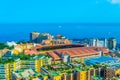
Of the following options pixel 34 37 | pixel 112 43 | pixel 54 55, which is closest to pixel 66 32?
pixel 34 37

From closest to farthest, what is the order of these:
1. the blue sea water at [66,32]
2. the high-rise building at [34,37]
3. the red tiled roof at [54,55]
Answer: the red tiled roof at [54,55] → the high-rise building at [34,37] → the blue sea water at [66,32]

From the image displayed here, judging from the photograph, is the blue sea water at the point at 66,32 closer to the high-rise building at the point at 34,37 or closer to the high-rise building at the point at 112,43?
the high-rise building at the point at 34,37

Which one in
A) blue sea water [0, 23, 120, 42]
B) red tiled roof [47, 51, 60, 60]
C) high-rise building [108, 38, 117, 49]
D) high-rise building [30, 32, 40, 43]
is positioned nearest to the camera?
red tiled roof [47, 51, 60, 60]

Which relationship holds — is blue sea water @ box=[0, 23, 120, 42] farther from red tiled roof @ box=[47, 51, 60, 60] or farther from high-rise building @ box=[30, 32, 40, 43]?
red tiled roof @ box=[47, 51, 60, 60]

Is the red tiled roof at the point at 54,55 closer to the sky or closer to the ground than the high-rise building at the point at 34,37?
closer to the ground

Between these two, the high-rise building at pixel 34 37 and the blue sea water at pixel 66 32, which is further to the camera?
the blue sea water at pixel 66 32

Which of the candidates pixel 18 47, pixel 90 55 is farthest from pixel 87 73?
pixel 18 47

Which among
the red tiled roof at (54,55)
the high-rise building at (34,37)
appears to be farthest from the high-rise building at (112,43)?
the red tiled roof at (54,55)

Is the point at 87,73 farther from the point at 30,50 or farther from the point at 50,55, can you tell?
the point at 30,50

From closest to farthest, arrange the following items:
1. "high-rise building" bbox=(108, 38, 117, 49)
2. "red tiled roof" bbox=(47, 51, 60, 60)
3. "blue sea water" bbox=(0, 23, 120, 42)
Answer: "red tiled roof" bbox=(47, 51, 60, 60)
"high-rise building" bbox=(108, 38, 117, 49)
"blue sea water" bbox=(0, 23, 120, 42)

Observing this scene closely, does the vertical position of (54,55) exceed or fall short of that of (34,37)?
it falls short

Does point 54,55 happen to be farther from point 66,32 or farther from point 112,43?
point 66,32

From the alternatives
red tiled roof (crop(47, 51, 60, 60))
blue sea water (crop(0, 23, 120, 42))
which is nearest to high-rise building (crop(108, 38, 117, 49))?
red tiled roof (crop(47, 51, 60, 60))
